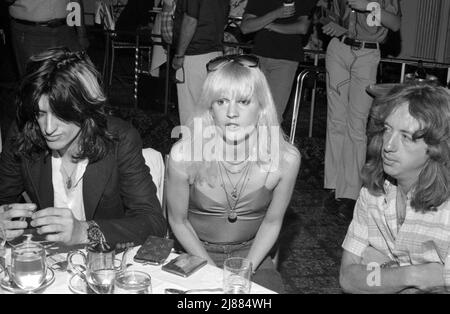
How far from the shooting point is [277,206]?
102 inches

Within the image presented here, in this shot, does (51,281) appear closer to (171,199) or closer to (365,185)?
(171,199)

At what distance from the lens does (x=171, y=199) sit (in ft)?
8.39

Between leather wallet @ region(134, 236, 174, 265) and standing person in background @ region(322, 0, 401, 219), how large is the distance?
9.06 ft

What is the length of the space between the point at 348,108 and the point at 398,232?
2.49 m

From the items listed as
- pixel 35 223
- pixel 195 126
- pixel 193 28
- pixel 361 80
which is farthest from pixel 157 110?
pixel 35 223

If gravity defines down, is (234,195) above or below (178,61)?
below

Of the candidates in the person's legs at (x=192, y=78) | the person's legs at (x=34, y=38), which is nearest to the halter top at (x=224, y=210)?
the person's legs at (x=192, y=78)

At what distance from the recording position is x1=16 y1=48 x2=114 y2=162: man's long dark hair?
2307 millimetres

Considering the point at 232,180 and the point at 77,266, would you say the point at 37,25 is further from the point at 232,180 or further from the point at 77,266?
the point at 77,266

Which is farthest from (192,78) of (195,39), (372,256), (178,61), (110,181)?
(372,256)

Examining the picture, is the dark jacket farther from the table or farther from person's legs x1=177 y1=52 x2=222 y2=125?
person's legs x1=177 y1=52 x2=222 y2=125
